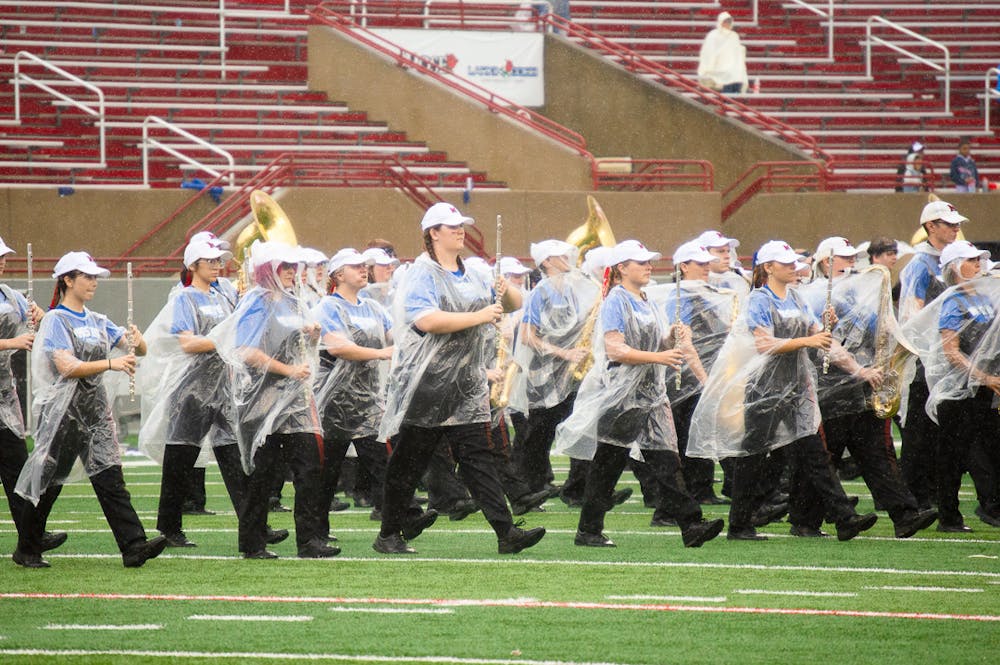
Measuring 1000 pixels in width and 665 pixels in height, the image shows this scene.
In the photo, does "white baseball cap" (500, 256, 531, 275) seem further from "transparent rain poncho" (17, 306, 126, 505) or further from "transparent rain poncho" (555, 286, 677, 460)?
"transparent rain poncho" (17, 306, 126, 505)

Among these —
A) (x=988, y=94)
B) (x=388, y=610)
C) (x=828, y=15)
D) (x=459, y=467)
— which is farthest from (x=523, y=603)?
(x=828, y=15)

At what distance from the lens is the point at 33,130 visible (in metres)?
20.8

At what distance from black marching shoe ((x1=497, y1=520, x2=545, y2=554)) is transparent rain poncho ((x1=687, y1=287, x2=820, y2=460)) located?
146cm

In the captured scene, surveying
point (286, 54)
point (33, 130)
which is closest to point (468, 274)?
point (33, 130)

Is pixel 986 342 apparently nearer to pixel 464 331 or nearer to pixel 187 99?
pixel 464 331

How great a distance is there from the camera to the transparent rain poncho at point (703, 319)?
11.8 metres

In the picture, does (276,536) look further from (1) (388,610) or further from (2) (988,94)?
(2) (988,94)

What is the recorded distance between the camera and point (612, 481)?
9.62 metres

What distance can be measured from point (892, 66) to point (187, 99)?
11.1 meters

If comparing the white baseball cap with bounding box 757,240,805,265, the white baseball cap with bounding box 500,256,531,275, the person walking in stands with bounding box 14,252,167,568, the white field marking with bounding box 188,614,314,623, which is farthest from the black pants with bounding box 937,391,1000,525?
the person walking in stands with bounding box 14,252,167,568

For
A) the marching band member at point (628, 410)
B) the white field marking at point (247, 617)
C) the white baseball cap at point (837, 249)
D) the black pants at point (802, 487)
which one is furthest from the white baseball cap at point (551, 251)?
the white field marking at point (247, 617)

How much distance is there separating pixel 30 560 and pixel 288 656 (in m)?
3.01

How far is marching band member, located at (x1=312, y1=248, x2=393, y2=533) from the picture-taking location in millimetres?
9938

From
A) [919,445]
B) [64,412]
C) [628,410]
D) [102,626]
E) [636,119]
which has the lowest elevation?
[102,626]
